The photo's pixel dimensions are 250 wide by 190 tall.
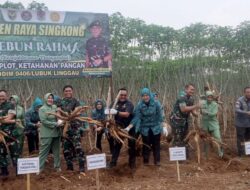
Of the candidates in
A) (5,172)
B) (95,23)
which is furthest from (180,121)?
(95,23)

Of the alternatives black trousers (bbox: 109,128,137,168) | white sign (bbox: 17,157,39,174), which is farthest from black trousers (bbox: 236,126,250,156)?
white sign (bbox: 17,157,39,174)

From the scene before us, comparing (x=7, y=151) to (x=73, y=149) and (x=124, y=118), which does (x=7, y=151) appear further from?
(x=124, y=118)

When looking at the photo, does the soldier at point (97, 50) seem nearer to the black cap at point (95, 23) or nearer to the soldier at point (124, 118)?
the black cap at point (95, 23)

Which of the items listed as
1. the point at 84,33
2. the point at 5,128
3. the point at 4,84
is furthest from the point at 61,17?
the point at 5,128

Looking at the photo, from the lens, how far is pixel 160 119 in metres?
5.52

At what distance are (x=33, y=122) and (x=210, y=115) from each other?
278cm

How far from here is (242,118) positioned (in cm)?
629

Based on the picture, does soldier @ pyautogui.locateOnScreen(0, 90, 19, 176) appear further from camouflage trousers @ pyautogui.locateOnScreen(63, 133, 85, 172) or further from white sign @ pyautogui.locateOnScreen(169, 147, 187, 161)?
white sign @ pyautogui.locateOnScreen(169, 147, 187, 161)

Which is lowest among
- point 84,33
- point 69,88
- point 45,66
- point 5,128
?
point 5,128

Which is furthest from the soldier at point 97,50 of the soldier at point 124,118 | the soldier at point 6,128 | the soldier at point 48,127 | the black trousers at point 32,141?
the soldier at point 6,128

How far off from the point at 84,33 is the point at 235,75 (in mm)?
4428

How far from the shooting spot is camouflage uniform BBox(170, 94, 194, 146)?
18.7 feet

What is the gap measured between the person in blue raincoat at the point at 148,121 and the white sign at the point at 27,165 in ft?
5.49

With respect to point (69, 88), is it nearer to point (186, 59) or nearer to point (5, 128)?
point (5, 128)
